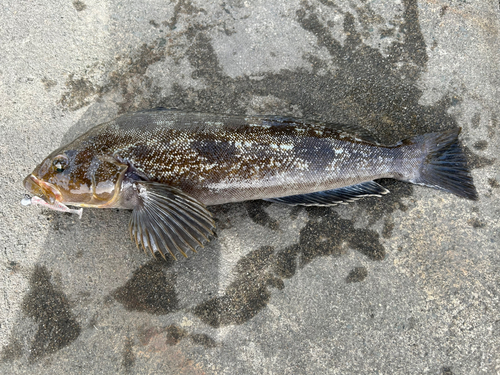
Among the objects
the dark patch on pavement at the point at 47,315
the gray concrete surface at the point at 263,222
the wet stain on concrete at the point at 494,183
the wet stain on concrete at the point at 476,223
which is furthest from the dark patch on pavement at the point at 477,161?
the dark patch on pavement at the point at 47,315

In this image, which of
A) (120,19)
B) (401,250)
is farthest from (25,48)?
(401,250)

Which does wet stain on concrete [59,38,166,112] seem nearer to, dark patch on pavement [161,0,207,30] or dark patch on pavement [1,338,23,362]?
dark patch on pavement [161,0,207,30]

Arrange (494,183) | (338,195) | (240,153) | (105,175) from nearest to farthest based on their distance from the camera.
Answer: (105,175), (240,153), (338,195), (494,183)

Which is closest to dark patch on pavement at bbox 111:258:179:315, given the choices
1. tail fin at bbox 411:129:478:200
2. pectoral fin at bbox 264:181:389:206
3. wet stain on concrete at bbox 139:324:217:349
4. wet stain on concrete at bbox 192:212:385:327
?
wet stain on concrete at bbox 139:324:217:349

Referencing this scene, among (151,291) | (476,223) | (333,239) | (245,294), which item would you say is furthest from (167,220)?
(476,223)

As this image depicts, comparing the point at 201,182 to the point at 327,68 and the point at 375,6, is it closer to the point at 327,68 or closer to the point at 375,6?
the point at 327,68

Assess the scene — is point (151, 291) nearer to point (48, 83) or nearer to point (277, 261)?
point (277, 261)

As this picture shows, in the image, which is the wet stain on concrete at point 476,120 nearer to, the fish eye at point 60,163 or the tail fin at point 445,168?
the tail fin at point 445,168
